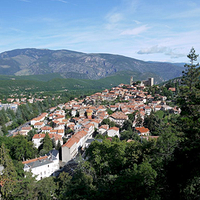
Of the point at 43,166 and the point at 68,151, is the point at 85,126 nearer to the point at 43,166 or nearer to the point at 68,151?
the point at 68,151

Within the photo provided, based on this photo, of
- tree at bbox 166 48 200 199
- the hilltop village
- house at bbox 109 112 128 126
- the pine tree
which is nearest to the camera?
tree at bbox 166 48 200 199

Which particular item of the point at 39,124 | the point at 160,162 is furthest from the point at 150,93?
the point at 160,162

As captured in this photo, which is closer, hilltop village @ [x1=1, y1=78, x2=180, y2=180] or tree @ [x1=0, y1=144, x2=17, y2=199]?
tree @ [x1=0, y1=144, x2=17, y2=199]

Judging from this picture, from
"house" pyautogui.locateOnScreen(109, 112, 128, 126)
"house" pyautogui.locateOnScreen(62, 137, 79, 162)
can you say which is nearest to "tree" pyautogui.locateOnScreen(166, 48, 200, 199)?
"house" pyautogui.locateOnScreen(62, 137, 79, 162)

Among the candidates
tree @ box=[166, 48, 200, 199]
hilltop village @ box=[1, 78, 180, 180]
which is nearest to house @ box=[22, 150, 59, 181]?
hilltop village @ box=[1, 78, 180, 180]

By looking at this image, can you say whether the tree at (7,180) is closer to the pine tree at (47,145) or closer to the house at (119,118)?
the pine tree at (47,145)

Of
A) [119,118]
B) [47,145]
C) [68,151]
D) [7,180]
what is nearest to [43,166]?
[68,151]

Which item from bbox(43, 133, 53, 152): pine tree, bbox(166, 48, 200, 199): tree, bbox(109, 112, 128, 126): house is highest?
bbox(166, 48, 200, 199): tree

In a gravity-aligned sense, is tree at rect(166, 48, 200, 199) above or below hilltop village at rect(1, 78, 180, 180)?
above

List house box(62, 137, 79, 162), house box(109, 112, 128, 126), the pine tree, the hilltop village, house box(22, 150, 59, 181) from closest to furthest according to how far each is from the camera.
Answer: house box(22, 150, 59, 181) → the hilltop village → house box(62, 137, 79, 162) → the pine tree → house box(109, 112, 128, 126)

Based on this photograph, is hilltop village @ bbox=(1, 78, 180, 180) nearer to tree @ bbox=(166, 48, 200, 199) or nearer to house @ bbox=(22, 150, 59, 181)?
house @ bbox=(22, 150, 59, 181)
